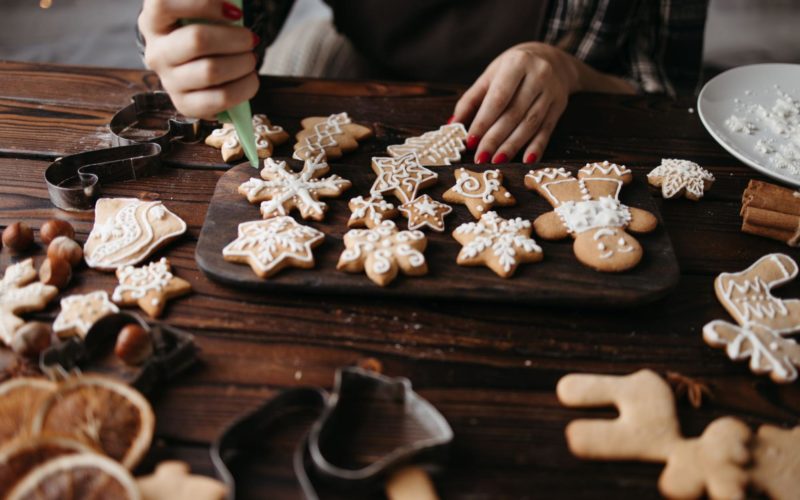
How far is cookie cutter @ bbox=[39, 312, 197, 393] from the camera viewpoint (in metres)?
0.83

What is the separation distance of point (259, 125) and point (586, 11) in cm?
92

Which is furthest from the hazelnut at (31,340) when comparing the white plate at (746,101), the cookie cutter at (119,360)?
the white plate at (746,101)

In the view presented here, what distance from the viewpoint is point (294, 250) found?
0.98 metres

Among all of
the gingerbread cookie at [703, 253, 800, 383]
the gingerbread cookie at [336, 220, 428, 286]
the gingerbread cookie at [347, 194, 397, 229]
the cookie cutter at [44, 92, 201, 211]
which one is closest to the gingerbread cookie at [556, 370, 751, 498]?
the gingerbread cookie at [703, 253, 800, 383]

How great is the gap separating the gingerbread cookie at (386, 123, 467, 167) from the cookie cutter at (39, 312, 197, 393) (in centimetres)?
58

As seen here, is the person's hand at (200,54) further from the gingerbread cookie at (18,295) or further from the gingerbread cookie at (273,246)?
the gingerbread cookie at (18,295)

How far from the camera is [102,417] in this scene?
29.9 inches

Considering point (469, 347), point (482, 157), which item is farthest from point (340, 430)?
point (482, 157)

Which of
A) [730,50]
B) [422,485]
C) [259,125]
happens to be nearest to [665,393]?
[422,485]

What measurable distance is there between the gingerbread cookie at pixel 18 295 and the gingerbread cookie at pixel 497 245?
24.6 inches

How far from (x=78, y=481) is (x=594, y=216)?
83 cm

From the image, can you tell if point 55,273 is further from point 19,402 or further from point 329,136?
point 329,136

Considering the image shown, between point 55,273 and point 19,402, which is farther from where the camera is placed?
point 55,273

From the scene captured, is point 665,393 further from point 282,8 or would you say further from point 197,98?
point 282,8
